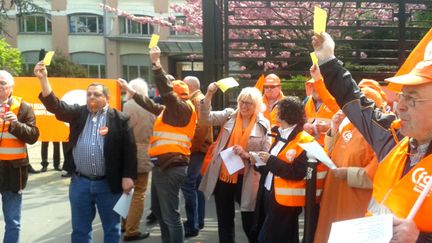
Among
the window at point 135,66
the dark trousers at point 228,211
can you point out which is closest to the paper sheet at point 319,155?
the dark trousers at point 228,211

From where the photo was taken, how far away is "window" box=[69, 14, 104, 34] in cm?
3884

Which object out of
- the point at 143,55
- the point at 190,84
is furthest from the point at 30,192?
the point at 143,55

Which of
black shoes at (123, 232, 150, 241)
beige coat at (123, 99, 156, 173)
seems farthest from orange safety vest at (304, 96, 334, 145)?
black shoes at (123, 232, 150, 241)

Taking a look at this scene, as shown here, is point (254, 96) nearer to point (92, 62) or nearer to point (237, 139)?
point (237, 139)

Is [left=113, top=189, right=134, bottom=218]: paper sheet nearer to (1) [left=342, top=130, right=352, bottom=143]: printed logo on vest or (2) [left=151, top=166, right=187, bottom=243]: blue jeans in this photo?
(2) [left=151, top=166, right=187, bottom=243]: blue jeans

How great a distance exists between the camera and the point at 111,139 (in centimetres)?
469

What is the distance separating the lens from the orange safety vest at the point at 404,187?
195 centimetres

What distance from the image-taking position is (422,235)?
1.97 meters

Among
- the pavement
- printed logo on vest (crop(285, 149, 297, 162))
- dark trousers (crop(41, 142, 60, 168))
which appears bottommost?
the pavement

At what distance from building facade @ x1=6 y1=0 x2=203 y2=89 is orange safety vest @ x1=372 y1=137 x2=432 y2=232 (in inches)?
1439

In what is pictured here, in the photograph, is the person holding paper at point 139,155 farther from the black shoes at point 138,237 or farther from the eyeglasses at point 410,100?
the eyeglasses at point 410,100

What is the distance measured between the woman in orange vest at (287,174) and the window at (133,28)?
116 ft

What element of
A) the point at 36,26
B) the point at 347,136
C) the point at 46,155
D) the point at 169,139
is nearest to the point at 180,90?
the point at 169,139

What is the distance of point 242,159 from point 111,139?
4.44ft
